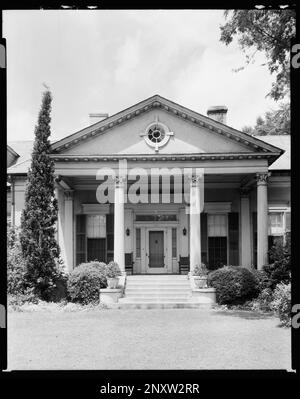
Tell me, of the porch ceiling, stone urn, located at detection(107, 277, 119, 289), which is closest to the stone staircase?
stone urn, located at detection(107, 277, 119, 289)

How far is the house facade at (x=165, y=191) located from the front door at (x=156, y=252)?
0.05 m

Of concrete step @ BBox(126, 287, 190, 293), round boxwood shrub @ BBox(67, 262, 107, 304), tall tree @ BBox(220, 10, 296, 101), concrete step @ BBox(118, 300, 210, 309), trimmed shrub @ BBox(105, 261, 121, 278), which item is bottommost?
concrete step @ BBox(118, 300, 210, 309)

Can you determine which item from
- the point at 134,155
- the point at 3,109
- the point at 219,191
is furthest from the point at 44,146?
the point at 3,109

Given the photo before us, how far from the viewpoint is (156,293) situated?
1589 centimetres

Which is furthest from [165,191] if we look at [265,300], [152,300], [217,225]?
[265,300]

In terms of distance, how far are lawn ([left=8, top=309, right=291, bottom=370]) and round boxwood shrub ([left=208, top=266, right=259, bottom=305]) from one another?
1.27 m

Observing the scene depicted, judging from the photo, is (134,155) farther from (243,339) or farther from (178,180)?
(243,339)

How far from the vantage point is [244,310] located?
14.0 metres

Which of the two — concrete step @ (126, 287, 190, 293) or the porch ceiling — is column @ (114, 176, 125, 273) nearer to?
concrete step @ (126, 287, 190, 293)

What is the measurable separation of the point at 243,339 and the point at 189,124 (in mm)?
9957

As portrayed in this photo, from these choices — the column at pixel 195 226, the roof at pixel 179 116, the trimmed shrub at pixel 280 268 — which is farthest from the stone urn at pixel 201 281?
the roof at pixel 179 116

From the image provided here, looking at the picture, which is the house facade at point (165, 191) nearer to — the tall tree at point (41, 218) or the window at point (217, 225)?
the window at point (217, 225)

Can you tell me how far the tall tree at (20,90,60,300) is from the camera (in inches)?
590

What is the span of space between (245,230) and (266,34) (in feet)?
31.9
